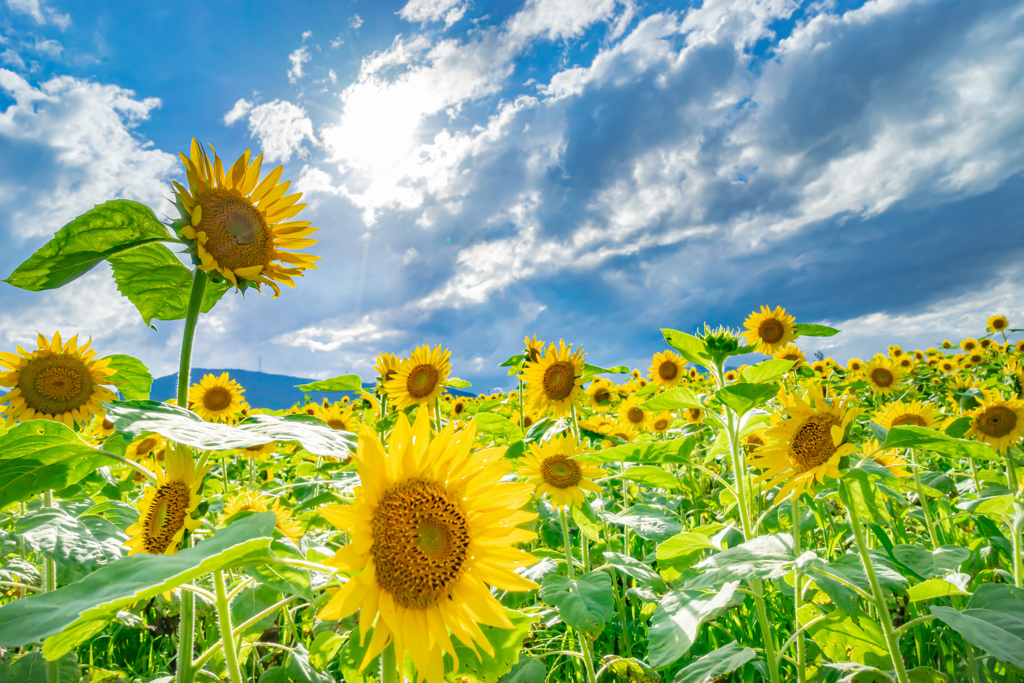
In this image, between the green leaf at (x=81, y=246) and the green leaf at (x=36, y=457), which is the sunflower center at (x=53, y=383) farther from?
the green leaf at (x=81, y=246)

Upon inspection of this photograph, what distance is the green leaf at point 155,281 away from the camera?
173 centimetres

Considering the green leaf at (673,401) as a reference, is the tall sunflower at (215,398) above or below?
above

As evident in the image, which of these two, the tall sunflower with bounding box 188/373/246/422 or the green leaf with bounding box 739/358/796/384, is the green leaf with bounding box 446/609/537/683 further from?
the tall sunflower with bounding box 188/373/246/422

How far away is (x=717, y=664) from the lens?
6.19 feet

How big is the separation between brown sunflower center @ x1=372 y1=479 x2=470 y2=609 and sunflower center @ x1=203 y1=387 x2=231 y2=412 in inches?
223

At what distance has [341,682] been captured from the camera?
2.45 meters

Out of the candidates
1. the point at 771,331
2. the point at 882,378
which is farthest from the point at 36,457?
the point at 882,378

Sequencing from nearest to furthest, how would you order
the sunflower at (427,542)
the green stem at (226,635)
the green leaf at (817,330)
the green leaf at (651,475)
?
1. the sunflower at (427,542)
2. the green stem at (226,635)
3. the green leaf at (651,475)
4. the green leaf at (817,330)

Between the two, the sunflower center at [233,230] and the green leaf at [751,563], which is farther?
the sunflower center at [233,230]

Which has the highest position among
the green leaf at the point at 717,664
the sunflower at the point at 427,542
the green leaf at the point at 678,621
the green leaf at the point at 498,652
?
the sunflower at the point at 427,542

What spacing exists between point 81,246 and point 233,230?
423 millimetres

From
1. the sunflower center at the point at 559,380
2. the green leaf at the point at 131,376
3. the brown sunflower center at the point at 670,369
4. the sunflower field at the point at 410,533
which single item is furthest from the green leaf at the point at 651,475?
the brown sunflower center at the point at 670,369

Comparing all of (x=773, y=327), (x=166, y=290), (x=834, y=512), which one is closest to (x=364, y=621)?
(x=166, y=290)

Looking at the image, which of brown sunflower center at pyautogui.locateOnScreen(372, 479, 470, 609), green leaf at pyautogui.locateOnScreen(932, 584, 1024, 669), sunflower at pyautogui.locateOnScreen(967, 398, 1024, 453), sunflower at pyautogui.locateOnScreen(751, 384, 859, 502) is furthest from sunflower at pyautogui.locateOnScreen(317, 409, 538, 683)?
sunflower at pyautogui.locateOnScreen(967, 398, 1024, 453)
